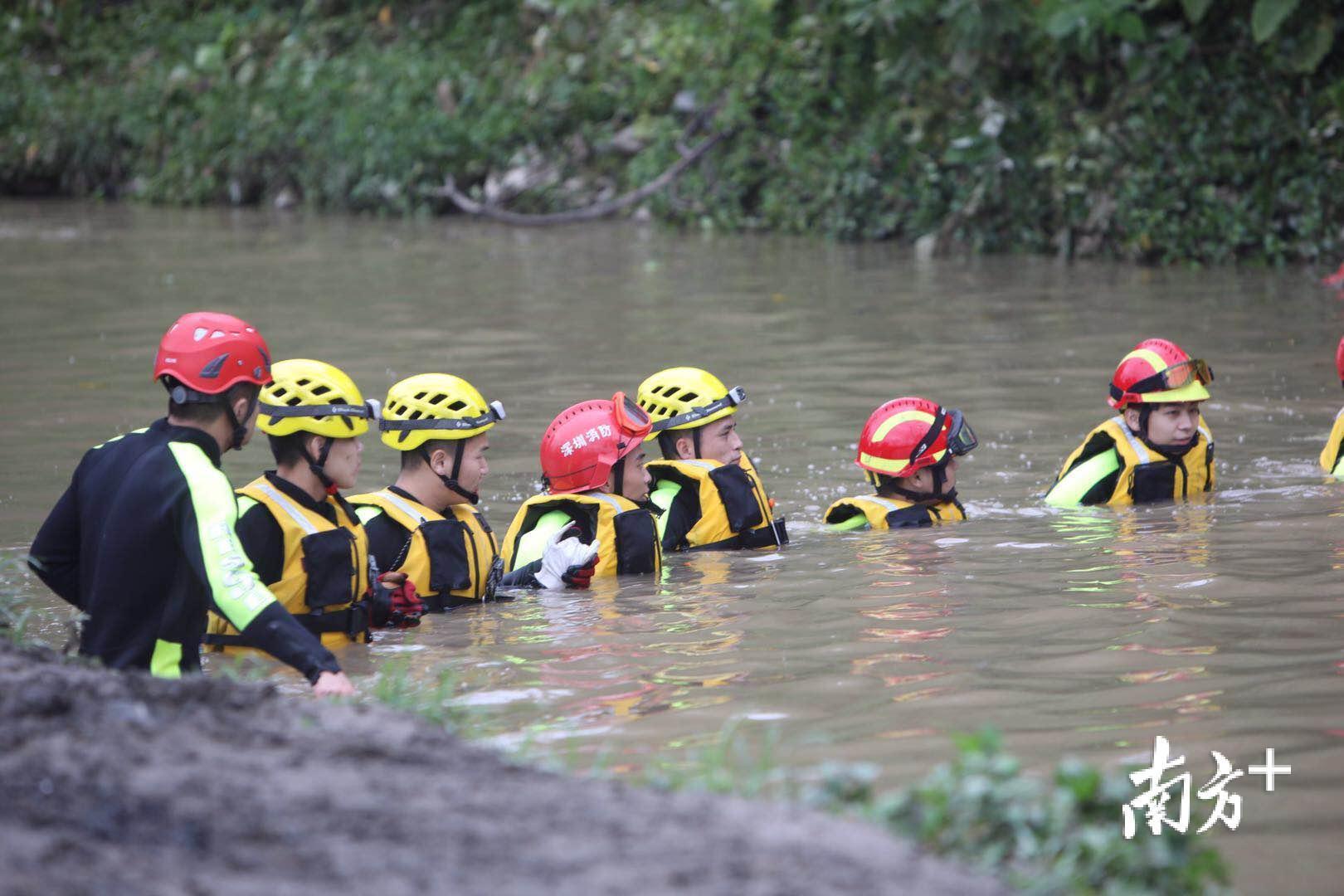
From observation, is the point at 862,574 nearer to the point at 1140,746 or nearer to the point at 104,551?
the point at 1140,746

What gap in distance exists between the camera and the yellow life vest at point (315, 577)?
6.68 metres

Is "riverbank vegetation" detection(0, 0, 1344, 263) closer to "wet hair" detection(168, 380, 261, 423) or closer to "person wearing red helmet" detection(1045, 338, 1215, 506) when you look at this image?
"person wearing red helmet" detection(1045, 338, 1215, 506)

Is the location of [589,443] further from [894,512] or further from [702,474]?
[894,512]

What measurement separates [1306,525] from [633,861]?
5.73 metres

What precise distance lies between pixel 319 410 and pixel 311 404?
0.05m

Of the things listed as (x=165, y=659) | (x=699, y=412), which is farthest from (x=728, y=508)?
(x=165, y=659)

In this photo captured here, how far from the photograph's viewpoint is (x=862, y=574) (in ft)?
25.7

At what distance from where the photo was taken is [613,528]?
809 centimetres

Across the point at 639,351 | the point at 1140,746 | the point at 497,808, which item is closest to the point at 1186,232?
the point at 639,351

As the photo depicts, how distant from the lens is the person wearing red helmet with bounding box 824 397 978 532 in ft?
29.3

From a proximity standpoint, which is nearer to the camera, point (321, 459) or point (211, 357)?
point (211, 357)

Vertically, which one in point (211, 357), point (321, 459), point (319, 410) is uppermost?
point (211, 357)

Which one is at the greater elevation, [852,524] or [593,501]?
[593,501]

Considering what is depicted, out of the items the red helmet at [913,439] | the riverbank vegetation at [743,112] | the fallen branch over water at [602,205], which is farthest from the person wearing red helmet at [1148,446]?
the fallen branch over water at [602,205]
